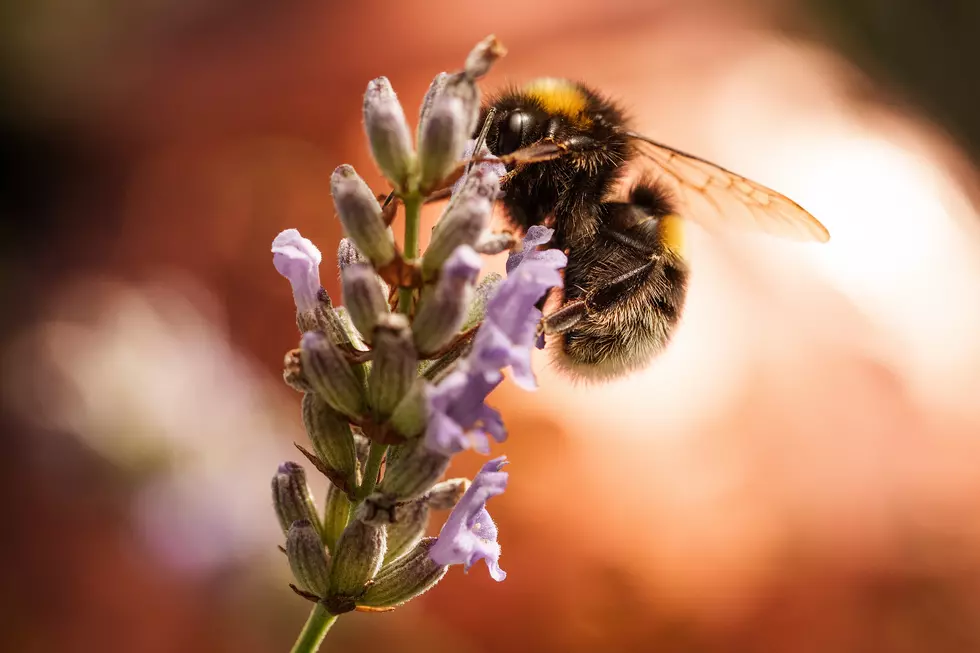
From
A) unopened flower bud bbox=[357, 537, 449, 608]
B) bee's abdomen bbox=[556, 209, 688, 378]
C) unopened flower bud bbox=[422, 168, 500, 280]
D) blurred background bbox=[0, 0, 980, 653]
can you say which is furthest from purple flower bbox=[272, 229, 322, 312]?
blurred background bbox=[0, 0, 980, 653]

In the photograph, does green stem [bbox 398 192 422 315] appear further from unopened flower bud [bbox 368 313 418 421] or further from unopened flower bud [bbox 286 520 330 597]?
unopened flower bud [bbox 286 520 330 597]

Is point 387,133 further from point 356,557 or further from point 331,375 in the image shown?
point 356,557

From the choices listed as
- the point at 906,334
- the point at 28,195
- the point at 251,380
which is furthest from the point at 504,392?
the point at 28,195

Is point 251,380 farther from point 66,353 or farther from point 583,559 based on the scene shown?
point 583,559

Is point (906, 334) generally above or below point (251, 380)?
above

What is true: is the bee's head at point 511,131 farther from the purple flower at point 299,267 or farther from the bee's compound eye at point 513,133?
the purple flower at point 299,267
